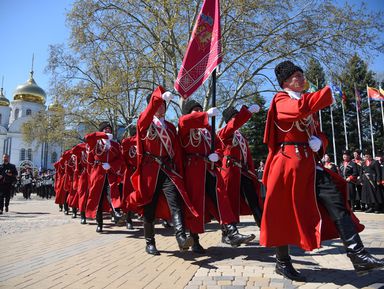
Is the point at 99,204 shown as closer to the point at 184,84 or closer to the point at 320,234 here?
the point at 184,84

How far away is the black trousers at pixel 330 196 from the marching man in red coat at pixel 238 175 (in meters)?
1.83

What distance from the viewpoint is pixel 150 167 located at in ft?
17.2

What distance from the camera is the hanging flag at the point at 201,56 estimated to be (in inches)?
215

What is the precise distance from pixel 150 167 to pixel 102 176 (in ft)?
9.73

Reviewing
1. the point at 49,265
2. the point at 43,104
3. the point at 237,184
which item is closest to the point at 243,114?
the point at 237,184

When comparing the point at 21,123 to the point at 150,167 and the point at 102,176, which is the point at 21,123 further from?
the point at 150,167

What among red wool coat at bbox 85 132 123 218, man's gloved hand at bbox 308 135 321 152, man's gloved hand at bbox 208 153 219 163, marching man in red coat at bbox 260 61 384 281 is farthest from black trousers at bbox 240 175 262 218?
red wool coat at bbox 85 132 123 218

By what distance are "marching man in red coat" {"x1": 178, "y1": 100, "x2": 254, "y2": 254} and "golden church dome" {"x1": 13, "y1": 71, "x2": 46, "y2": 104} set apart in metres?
78.2

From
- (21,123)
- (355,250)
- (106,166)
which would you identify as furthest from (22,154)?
(355,250)

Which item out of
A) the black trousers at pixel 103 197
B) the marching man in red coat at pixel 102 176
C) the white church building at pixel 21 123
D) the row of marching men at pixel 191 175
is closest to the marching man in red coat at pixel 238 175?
the row of marching men at pixel 191 175

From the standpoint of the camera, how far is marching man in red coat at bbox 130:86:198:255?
507cm

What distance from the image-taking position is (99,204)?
7723mm

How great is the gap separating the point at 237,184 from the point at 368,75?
43.8 metres

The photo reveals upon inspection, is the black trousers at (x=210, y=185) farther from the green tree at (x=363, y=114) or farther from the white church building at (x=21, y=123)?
the white church building at (x=21, y=123)
